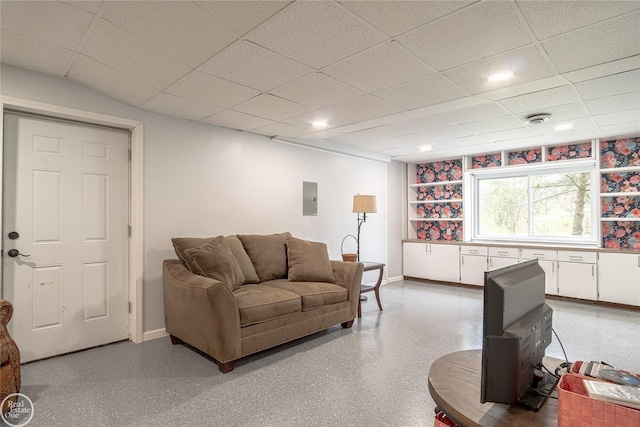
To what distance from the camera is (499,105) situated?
3273mm

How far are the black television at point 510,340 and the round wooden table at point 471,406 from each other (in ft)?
0.13

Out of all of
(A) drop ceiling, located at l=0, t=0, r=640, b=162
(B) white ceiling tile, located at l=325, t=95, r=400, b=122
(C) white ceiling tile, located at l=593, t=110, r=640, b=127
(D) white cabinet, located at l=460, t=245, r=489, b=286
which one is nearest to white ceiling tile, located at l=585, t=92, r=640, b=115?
(A) drop ceiling, located at l=0, t=0, r=640, b=162

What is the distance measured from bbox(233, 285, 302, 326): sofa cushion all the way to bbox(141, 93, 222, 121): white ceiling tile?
179 cm

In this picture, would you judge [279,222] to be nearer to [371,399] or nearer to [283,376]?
[283,376]

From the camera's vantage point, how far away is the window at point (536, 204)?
5.01m

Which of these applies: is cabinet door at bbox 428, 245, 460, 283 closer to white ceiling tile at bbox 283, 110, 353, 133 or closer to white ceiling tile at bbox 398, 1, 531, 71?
white ceiling tile at bbox 283, 110, 353, 133

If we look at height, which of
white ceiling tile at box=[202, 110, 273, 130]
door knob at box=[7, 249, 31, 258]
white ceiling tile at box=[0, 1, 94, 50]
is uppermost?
white ceiling tile at box=[0, 1, 94, 50]

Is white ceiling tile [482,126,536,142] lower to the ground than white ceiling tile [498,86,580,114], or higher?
lower

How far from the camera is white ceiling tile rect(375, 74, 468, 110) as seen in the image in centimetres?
272

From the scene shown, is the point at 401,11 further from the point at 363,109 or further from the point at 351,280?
the point at 351,280

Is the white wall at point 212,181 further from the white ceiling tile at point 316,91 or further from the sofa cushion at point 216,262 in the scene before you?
the white ceiling tile at point 316,91

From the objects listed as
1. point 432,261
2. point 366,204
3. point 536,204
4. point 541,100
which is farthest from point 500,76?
point 432,261

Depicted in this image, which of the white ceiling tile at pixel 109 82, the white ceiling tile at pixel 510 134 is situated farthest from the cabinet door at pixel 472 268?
the white ceiling tile at pixel 109 82

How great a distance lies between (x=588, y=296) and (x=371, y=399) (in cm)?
414
